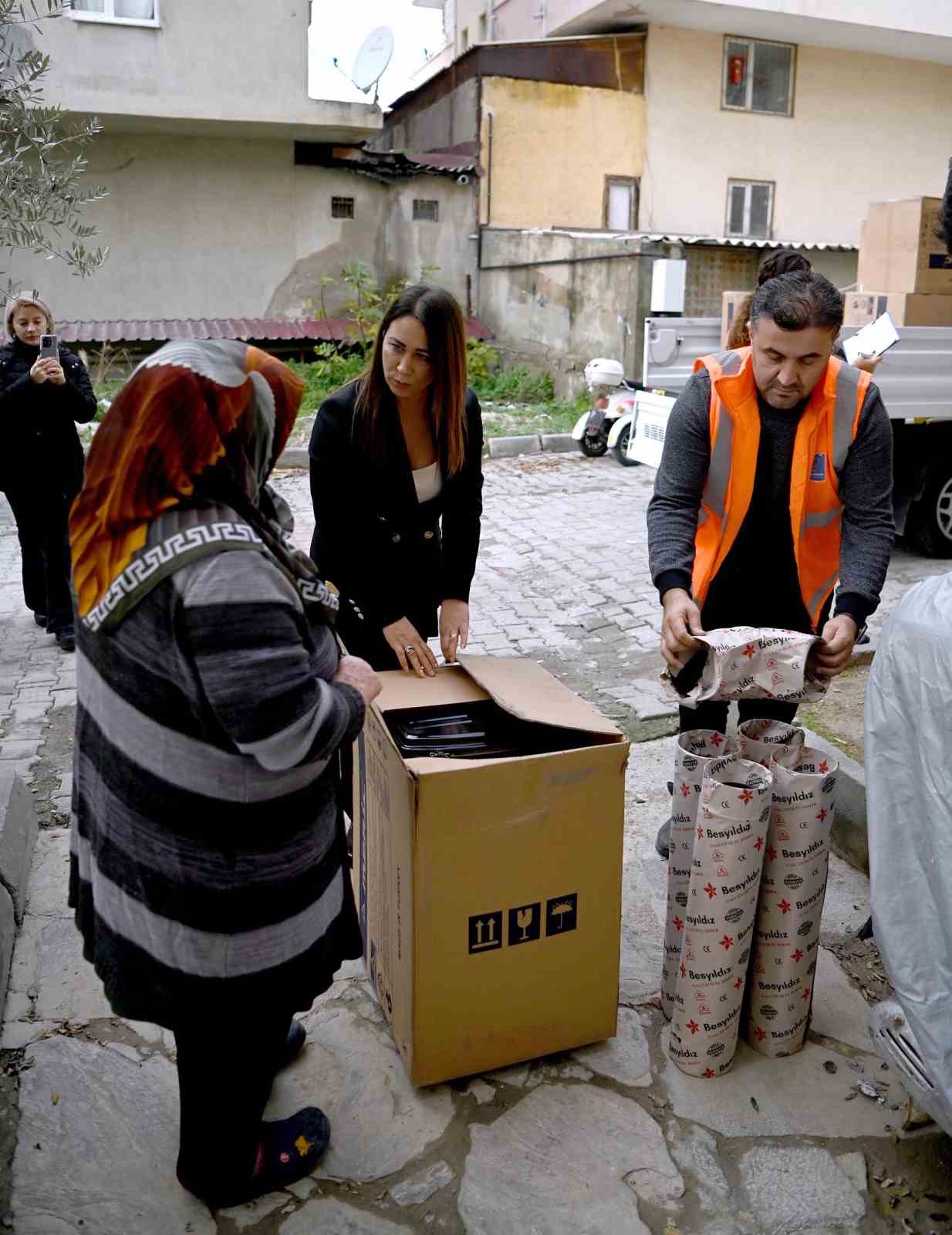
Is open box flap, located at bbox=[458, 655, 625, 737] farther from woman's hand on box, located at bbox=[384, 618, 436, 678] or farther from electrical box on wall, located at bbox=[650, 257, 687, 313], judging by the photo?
electrical box on wall, located at bbox=[650, 257, 687, 313]

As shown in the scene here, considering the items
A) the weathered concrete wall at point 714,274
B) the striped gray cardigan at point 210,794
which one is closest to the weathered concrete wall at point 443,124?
the weathered concrete wall at point 714,274

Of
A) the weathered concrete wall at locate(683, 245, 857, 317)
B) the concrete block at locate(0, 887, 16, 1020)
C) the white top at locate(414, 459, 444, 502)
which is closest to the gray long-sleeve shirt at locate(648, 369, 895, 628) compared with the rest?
the white top at locate(414, 459, 444, 502)

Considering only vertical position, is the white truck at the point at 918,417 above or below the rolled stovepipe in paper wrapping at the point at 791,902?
above

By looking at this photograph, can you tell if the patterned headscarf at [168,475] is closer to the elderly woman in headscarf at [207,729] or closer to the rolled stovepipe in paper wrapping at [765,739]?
the elderly woman in headscarf at [207,729]

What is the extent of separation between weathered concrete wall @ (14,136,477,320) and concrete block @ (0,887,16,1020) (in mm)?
12085

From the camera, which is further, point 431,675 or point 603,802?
point 431,675

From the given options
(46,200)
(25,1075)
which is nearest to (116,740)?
(25,1075)

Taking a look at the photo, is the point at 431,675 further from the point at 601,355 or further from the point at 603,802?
the point at 601,355

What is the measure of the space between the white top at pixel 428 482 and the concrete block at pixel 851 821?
1.53 metres

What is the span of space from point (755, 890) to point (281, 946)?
109 centimetres

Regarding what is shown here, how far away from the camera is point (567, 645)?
5.41 meters

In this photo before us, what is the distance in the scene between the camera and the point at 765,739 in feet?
8.19

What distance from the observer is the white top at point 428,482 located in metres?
2.79

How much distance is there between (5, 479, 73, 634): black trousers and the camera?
541 centimetres
